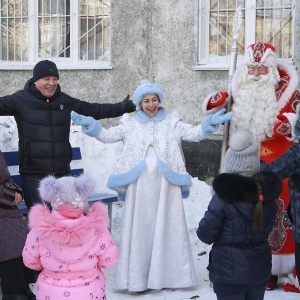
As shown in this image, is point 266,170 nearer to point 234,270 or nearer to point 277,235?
point 234,270

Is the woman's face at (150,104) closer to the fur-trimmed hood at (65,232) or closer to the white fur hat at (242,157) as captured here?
the white fur hat at (242,157)

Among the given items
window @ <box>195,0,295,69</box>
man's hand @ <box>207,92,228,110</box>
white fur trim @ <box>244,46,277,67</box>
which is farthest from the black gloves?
window @ <box>195,0,295,69</box>

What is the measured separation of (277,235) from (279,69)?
1.39 m

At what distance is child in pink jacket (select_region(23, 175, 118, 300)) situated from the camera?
4145 millimetres

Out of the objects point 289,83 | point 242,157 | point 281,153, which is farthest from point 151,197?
point 242,157

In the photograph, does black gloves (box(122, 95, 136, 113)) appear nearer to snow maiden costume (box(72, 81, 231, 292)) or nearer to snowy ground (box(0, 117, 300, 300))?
snow maiden costume (box(72, 81, 231, 292))

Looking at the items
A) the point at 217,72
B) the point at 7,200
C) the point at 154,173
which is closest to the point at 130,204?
the point at 154,173

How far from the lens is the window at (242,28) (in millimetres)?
9047

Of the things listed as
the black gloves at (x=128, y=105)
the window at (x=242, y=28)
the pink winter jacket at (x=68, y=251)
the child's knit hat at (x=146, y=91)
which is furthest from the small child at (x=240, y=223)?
the window at (x=242, y=28)

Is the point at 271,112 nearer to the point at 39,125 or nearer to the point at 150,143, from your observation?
the point at 150,143

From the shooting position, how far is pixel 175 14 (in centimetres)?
951

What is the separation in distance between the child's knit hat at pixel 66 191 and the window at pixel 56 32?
6126 millimetres

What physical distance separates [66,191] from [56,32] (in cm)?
685

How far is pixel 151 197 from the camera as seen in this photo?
5875 millimetres
